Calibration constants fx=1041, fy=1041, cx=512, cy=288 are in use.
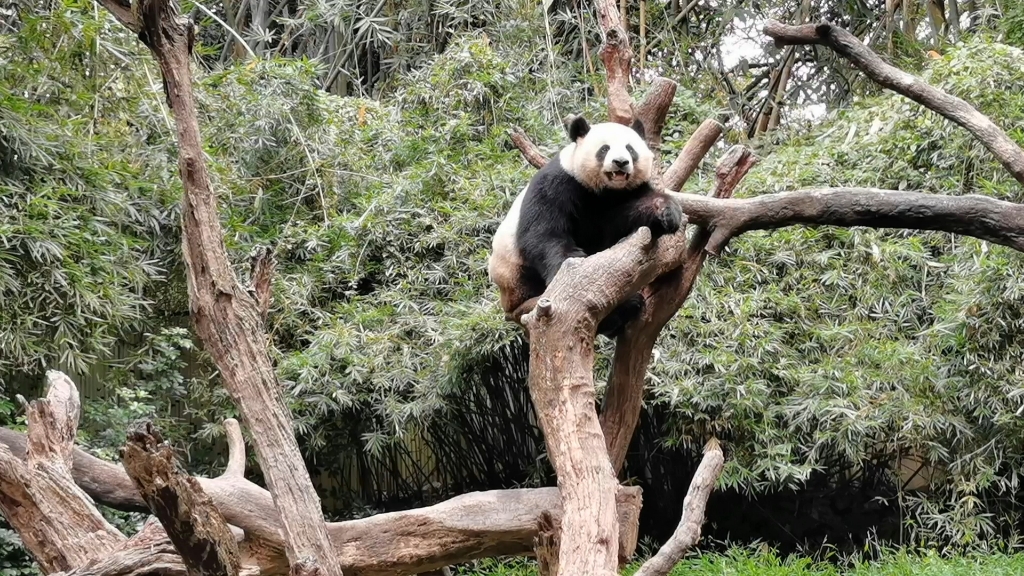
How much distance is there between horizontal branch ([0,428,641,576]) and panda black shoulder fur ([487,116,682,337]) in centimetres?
65

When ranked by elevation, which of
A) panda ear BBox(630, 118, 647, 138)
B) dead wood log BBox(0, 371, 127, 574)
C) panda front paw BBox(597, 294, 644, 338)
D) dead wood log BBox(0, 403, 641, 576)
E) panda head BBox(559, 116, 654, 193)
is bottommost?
dead wood log BBox(0, 403, 641, 576)

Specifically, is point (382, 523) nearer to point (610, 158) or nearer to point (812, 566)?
point (610, 158)

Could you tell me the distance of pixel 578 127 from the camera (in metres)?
3.56

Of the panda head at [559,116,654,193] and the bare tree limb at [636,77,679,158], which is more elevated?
the bare tree limb at [636,77,679,158]

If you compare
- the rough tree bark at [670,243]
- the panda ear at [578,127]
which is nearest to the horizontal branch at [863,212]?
the rough tree bark at [670,243]

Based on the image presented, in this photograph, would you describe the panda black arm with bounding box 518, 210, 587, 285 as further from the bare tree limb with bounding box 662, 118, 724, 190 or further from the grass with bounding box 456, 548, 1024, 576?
the grass with bounding box 456, 548, 1024, 576

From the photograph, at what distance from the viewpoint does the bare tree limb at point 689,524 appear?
92.2 inches

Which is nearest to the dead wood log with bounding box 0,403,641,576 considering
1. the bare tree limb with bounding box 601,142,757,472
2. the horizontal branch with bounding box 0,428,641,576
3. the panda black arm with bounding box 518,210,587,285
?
the horizontal branch with bounding box 0,428,641,576

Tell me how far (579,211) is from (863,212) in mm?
901

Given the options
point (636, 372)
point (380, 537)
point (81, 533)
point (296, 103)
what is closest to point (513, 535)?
point (380, 537)

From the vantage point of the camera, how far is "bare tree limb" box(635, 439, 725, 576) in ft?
7.68

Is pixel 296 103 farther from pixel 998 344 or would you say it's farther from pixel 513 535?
pixel 998 344

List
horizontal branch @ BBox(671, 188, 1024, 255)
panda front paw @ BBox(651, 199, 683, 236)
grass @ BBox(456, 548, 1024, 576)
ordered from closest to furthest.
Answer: panda front paw @ BBox(651, 199, 683, 236) < horizontal branch @ BBox(671, 188, 1024, 255) < grass @ BBox(456, 548, 1024, 576)

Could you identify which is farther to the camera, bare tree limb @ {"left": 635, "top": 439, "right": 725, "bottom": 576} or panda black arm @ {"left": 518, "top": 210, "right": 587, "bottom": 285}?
panda black arm @ {"left": 518, "top": 210, "right": 587, "bottom": 285}
